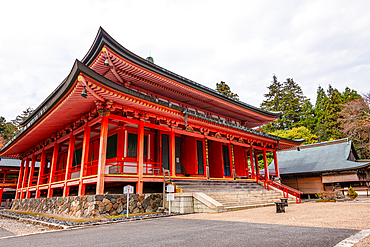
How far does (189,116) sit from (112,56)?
16.2 ft

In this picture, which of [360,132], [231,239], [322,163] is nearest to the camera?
[231,239]

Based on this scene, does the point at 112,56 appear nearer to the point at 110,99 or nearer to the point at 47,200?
the point at 110,99

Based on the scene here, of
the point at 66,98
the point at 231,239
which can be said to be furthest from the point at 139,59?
the point at 231,239

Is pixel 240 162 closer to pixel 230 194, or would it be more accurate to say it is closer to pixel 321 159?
pixel 230 194

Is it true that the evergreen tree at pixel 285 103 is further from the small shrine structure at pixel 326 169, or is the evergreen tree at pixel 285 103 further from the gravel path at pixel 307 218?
the gravel path at pixel 307 218

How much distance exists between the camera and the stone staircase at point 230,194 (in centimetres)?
1061

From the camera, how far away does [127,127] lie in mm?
12680

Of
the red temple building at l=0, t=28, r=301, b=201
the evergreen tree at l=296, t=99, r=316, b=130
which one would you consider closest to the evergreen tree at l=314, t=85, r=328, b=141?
the evergreen tree at l=296, t=99, r=316, b=130

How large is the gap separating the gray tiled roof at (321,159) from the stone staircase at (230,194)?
9714mm

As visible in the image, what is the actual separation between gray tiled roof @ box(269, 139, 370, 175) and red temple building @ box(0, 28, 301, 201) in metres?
6.78

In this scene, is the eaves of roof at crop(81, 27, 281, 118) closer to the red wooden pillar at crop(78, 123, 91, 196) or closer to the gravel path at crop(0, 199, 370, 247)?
the red wooden pillar at crop(78, 123, 91, 196)

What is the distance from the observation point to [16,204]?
1800 cm

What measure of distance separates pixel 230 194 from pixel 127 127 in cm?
643

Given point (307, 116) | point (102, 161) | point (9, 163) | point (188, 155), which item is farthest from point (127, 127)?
point (307, 116)
